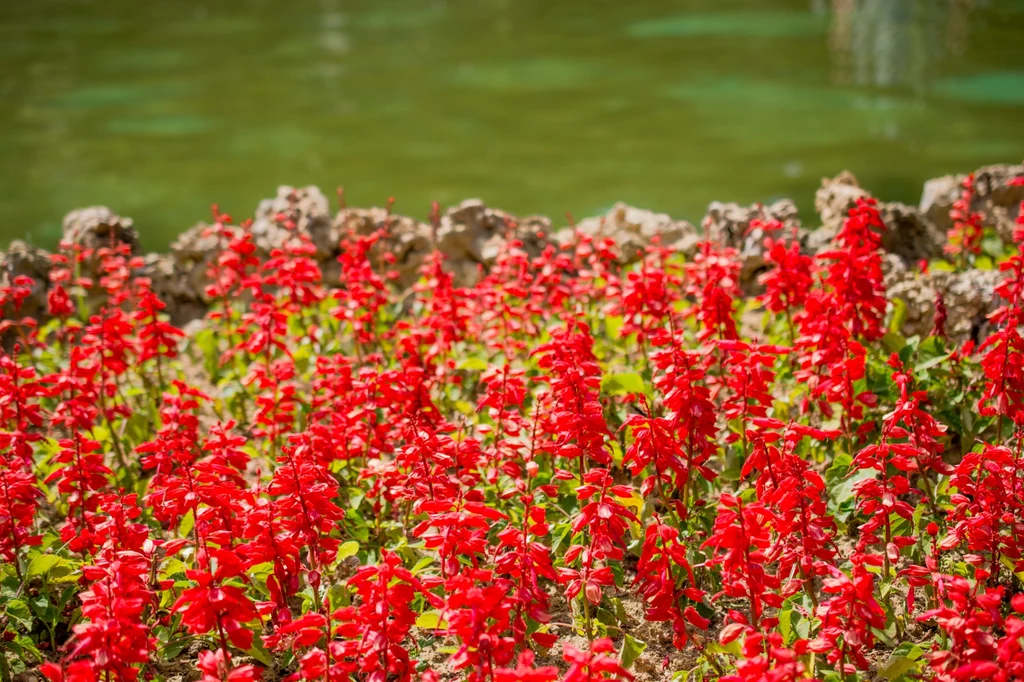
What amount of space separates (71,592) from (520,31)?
11.5 m

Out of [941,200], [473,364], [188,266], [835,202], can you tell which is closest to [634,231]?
[835,202]

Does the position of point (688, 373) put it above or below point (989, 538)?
above

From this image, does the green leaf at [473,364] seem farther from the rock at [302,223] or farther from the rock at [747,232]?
the rock at [302,223]

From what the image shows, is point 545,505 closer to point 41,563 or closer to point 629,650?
point 629,650

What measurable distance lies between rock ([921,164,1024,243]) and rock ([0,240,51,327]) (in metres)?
4.36

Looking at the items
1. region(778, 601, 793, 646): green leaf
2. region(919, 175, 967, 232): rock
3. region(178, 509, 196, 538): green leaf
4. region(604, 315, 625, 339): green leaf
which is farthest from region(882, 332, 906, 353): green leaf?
region(178, 509, 196, 538): green leaf

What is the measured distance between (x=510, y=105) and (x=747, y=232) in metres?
5.86

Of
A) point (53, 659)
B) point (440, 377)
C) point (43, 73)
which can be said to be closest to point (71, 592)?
point (53, 659)

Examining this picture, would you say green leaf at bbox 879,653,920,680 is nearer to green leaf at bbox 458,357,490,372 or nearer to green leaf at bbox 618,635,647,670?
green leaf at bbox 618,635,647,670

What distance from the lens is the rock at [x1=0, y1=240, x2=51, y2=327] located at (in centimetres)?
550

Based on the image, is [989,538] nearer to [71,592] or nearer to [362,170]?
[71,592]

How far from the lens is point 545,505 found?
3.33 metres

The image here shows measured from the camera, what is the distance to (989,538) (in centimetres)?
277

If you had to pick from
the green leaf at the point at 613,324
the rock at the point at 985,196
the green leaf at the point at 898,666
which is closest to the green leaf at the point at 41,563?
the green leaf at the point at 898,666
